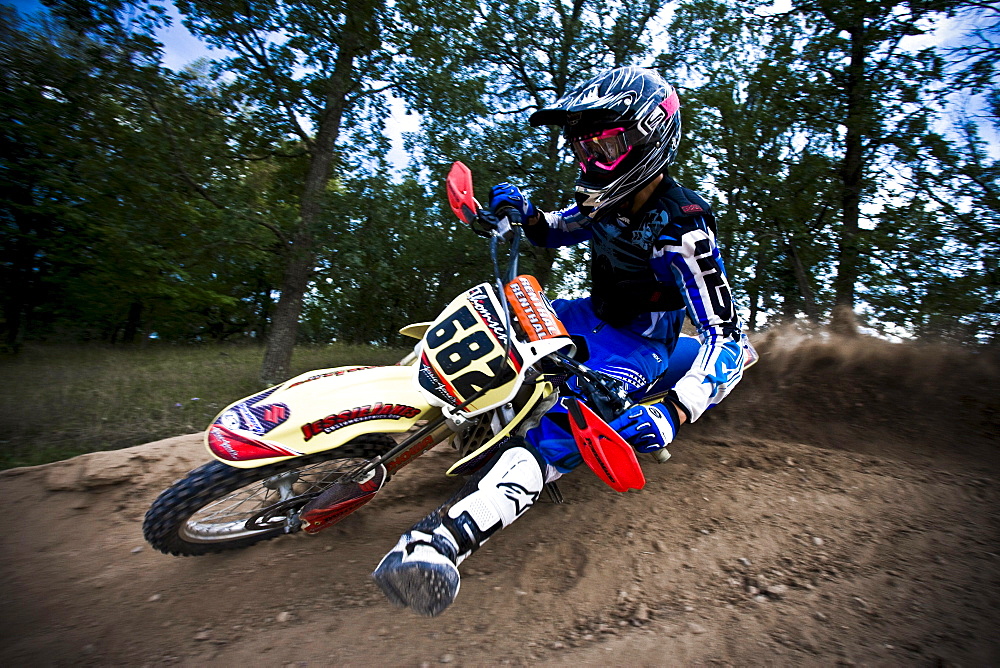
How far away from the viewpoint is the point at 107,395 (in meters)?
6.21

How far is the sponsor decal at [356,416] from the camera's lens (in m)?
2.41

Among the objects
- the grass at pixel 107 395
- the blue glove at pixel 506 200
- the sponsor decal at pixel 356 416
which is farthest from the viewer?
the grass at pixel 107 395

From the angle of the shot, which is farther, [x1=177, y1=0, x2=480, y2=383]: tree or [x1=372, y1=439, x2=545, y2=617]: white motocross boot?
[x1=177, y1=0, x2=480, y2=383]: tree

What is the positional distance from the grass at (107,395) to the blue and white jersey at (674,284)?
4.27 meters

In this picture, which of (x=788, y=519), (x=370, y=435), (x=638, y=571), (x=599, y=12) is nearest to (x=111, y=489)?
(x=370, y=435)

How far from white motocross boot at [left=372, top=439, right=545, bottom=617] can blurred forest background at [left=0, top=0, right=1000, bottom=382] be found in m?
4.28

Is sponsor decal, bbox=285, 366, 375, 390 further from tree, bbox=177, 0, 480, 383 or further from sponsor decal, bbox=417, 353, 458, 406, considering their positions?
tree, bbox=177, 0, 480, 383

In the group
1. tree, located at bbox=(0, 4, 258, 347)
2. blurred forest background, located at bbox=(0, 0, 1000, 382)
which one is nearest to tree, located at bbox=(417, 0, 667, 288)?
blurred forest background, located at bbox=(0, 0, 1000, 382)

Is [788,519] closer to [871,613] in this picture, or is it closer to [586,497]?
[871,613]

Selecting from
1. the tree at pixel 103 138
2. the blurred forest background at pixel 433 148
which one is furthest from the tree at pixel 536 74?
the tree at pixel 103 138

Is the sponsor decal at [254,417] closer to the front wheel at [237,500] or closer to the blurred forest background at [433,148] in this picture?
the front wheel at [237,500]

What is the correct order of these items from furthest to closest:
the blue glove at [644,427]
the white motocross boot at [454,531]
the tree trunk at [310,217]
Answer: the tree trunk at [310,217] < the blue glove at [644,427] < the white motocross boot at [454,531]

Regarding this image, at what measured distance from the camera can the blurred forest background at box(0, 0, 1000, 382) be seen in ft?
Answer: 20.4

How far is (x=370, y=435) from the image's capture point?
8.61 feet
